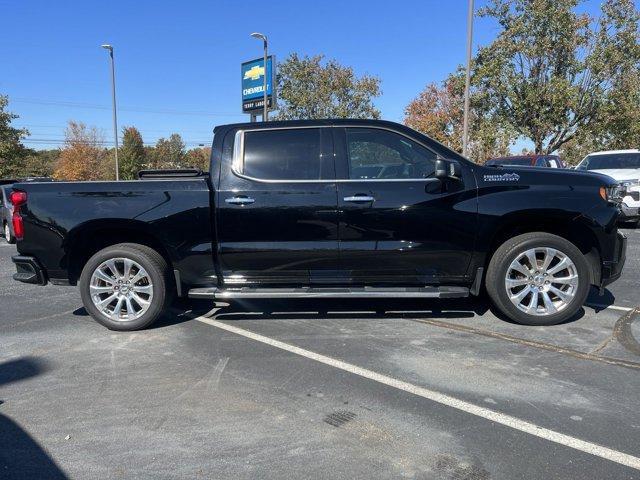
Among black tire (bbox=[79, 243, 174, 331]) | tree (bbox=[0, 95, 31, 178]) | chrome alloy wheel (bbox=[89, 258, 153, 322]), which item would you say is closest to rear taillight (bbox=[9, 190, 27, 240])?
black tire (bbox=[79, 243, 174, 331])

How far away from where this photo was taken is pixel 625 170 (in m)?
12.1

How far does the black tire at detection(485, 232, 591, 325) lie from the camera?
4.69 m

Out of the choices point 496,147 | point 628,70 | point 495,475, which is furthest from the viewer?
point 496,147

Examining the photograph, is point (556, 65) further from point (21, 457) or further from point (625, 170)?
point (21, 457)

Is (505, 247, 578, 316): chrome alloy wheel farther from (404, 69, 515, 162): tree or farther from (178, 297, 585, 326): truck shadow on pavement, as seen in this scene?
(404, 69, 515, 162): tree

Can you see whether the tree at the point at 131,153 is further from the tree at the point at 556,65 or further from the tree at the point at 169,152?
the tree at the point at 556,65

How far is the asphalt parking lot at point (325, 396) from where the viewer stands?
270 centimetres

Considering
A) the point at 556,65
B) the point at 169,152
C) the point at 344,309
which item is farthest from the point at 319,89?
the point at 169,152

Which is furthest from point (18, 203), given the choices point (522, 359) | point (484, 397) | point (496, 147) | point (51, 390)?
point (496, 147)

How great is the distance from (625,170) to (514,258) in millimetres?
9412

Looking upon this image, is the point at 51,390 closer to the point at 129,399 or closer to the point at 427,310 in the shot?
the point at 129,399

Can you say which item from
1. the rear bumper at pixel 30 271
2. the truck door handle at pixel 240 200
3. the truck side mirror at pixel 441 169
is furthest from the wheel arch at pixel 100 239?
the truck side mirror at pixel 441 169

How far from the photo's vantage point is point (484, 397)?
3.40m

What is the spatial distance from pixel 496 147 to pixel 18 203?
22616mm
